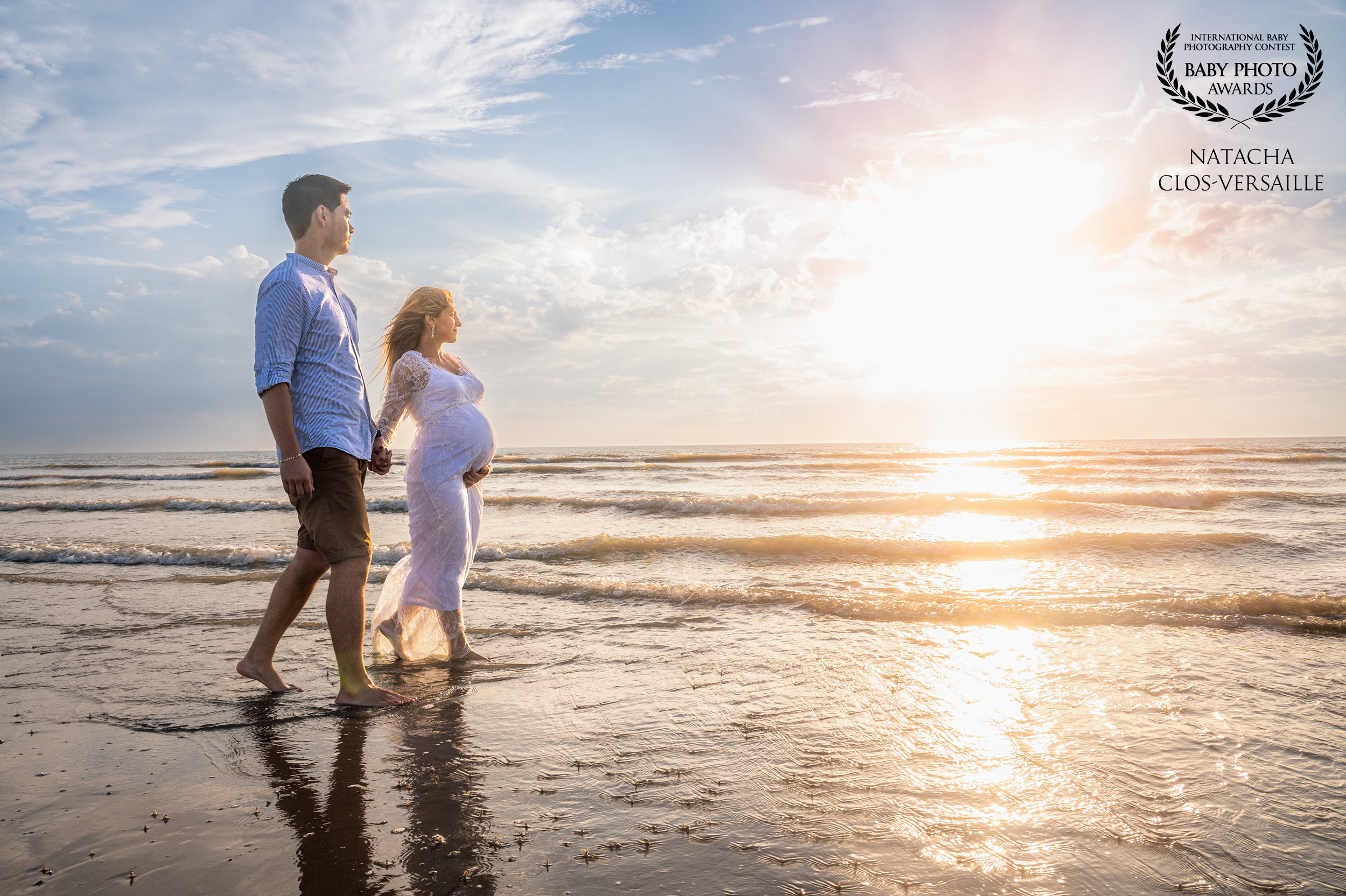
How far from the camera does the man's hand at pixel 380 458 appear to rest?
4.04 meters

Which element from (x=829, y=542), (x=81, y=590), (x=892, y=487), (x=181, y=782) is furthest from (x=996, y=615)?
(x=892, y=487)

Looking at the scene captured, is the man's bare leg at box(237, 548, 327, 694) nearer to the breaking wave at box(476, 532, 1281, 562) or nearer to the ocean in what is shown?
the ocean

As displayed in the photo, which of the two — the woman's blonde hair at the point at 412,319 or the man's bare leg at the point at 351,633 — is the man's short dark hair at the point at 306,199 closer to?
the woman's blonde hair at the point at 412,319

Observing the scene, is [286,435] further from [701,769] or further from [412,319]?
[701,769]

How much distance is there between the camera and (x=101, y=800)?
2.54m

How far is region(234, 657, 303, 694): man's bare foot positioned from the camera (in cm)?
380

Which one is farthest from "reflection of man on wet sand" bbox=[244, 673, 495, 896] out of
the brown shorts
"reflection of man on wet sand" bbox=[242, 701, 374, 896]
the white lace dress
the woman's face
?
the woman's face

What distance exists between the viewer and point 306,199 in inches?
143

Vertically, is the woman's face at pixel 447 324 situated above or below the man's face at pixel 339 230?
below

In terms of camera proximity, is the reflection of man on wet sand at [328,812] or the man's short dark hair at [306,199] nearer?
the reflection of man on wet sand at [328,812]

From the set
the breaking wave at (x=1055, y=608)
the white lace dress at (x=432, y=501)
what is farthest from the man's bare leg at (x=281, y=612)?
the breaking wave at (x=1055, y=608)

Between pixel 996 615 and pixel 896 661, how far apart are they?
164cm

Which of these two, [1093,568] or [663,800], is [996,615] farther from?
[663,800]

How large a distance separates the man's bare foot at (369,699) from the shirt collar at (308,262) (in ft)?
7.28
